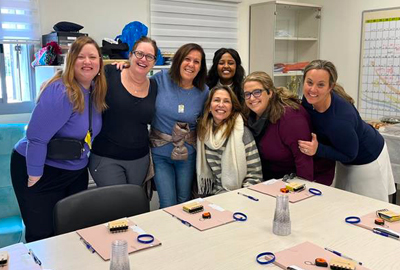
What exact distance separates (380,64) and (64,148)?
370 centimetres

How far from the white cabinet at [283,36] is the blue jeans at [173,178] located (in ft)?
7.92

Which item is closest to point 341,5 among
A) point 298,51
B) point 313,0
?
point 313,0

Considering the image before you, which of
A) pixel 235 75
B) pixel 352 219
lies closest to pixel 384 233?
pixel 352 219

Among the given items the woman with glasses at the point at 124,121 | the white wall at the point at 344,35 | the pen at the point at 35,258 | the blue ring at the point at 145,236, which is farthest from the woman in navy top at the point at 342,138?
the white wall at the point at 344,35

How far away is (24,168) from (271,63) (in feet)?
10.5

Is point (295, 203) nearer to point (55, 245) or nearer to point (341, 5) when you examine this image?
point (55, 245)

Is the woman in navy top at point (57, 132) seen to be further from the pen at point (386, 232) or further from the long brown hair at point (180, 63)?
the pen at point (386, 232)

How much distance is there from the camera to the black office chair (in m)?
1.68

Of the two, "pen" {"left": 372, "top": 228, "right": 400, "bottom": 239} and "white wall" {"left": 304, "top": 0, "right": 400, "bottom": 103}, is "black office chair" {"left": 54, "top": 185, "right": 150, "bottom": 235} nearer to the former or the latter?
"pen" {"left": 372, "top": 228, "right": 400, "bottom": 239}

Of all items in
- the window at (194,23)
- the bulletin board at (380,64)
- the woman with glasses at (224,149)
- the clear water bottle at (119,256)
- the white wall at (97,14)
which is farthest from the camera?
the bulletin board at (380,64)

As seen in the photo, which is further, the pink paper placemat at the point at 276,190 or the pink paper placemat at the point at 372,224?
the pink paper placemat at the point at 276,190

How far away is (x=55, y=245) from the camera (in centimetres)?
142

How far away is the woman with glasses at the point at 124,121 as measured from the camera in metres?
2.19

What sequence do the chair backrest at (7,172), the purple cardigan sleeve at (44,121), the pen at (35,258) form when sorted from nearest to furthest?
1. the pen at (35,258)
2. the purple cardigan sleeve at (44,121)
3. the chair backrest at (7,172)
